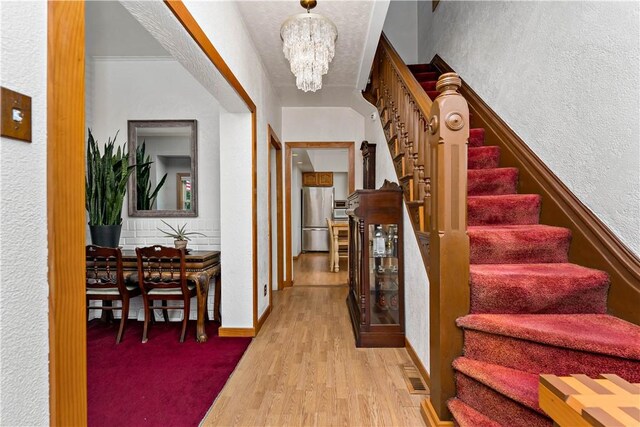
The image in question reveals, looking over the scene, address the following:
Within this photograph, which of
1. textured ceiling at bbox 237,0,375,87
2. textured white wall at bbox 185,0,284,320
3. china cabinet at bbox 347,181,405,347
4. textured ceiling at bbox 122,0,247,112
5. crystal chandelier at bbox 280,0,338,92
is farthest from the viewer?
china cabinet at bbox 347,181,405,347

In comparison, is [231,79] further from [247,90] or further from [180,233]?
[180,233]

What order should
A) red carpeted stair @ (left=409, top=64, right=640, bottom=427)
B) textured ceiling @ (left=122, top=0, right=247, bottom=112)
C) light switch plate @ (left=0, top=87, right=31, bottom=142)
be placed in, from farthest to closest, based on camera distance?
textured ceiling @ (left=122, top=0, right=247, bottom=112)
red carpeted stair @ (left=409, top=64, right=640, bottom=427)
light switch plate @ (left=0, top=87, right=31, bottom=142)

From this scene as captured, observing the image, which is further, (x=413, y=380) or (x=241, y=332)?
(x=241, y=332)

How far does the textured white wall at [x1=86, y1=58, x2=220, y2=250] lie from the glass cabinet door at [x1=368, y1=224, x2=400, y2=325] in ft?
5.78

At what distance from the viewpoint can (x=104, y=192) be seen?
117 inches

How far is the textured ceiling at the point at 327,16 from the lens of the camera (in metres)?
2.39

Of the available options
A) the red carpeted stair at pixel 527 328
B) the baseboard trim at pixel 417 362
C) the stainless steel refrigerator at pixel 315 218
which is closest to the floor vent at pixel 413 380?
the baseboard trim at pixel 417 362

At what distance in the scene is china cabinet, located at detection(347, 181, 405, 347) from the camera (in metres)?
2.58

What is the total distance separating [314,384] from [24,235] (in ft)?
6.01

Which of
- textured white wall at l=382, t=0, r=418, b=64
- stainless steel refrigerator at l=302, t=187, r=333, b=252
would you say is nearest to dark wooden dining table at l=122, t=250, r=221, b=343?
textured white wall at l=382, t=0, r=418, b=64

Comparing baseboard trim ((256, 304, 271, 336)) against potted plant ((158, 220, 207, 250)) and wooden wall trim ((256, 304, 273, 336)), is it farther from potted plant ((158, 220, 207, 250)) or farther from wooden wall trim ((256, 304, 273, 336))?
potted plant ((158, 220, 207, 250))

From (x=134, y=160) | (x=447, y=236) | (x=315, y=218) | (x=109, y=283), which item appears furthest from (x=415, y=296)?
(x=315, y=218)

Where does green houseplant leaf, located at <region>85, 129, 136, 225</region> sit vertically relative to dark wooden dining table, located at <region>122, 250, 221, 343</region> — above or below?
above

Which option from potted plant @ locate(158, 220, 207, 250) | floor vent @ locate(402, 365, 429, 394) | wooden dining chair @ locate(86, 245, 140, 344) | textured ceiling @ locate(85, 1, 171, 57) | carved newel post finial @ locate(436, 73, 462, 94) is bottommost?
floor vent @ locate(402, 365, 429, 394)
